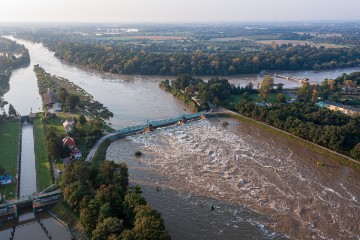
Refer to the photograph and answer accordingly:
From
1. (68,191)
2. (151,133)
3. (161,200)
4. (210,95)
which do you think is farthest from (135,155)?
(210,95)

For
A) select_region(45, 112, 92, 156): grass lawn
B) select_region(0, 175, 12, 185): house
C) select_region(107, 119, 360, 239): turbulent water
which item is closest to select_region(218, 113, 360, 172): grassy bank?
select_region(107, 119, 360, 239): turbulent water

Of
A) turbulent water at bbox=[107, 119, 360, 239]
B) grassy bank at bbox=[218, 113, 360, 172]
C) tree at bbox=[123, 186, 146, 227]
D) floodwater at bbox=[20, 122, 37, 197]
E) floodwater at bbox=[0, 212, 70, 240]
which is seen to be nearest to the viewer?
tree at bbox=[123, 186, 146, 227]

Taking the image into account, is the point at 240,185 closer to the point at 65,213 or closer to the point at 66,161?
the point at 65,213

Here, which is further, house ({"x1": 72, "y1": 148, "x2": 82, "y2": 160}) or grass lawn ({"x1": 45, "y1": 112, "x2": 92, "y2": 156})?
grass lawn ({"x1": 45, "y1": 112, "x2": 92, "y2": 156})

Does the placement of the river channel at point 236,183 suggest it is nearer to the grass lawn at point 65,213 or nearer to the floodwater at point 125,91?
the floodwater at point 125,91

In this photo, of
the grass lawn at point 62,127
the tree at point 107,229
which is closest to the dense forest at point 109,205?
the tree at point 107,229

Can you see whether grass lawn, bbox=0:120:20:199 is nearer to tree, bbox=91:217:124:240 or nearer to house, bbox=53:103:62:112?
house, bbox=53:103:62:112

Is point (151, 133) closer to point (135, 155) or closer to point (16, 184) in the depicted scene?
point (135, 155)
